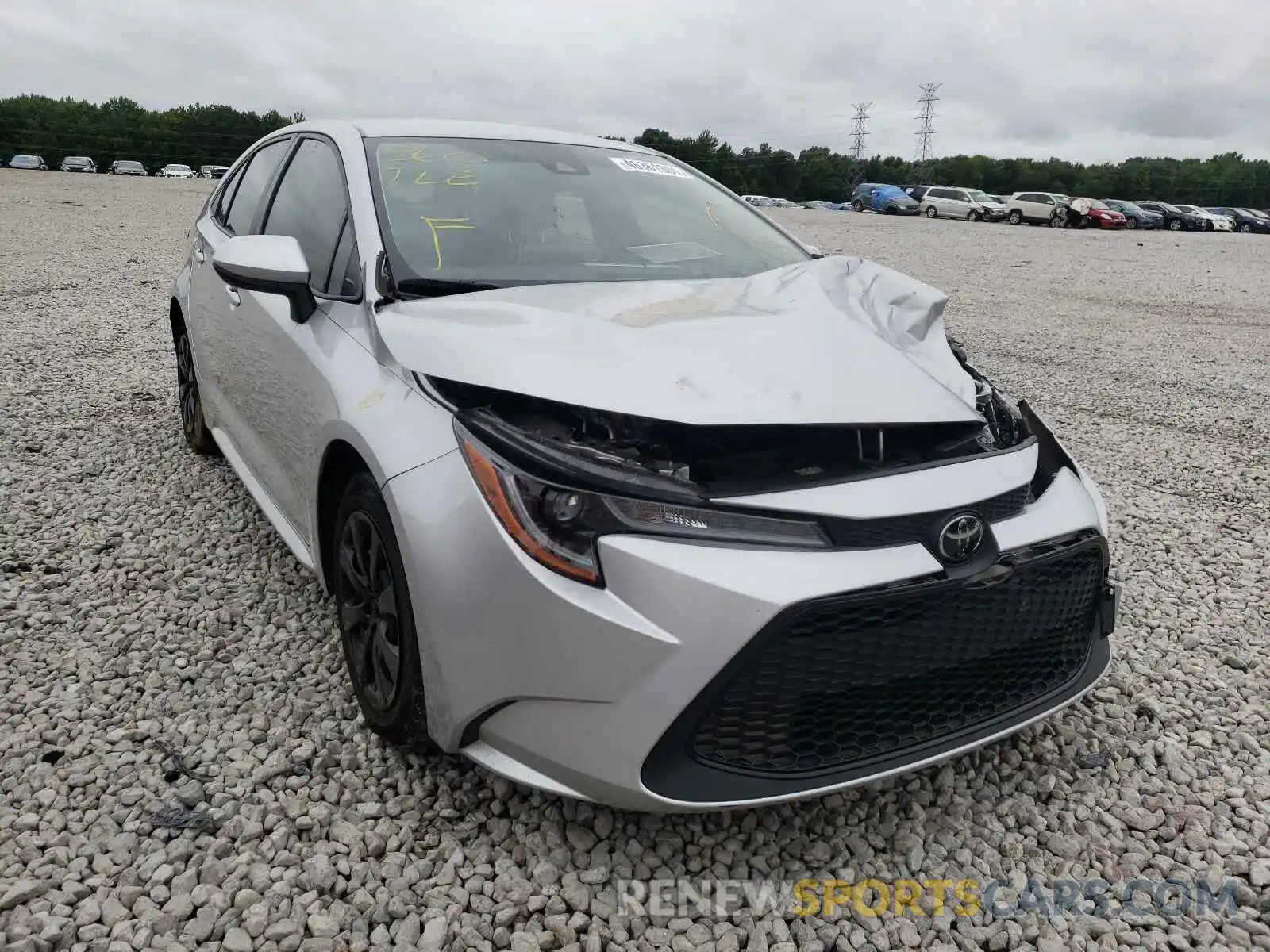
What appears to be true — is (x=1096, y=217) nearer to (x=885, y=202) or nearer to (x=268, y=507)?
(x=885, y=202)

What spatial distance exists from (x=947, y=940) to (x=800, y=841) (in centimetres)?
37

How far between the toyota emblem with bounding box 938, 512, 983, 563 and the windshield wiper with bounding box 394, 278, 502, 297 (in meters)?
1.34

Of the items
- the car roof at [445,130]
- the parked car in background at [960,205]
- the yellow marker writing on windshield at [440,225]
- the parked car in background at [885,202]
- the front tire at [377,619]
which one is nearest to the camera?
the front tire at [377,619]

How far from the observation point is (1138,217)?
35594 millimetres

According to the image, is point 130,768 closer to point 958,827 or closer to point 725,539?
point 725,539

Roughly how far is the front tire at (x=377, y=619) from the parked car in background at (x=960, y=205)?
123 ft

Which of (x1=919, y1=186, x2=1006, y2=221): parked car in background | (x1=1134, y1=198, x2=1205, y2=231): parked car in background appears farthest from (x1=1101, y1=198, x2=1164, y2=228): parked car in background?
(x1=919, y1=186, x2=1006, y2=221): parked car in background

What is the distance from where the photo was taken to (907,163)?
280ft

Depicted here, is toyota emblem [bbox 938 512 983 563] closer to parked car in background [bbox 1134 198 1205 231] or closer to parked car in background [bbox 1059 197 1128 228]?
parked car in background [bbox 1059 197 1128 228]

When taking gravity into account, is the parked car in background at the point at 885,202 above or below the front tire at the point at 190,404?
above

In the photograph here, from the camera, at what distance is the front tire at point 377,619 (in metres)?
2.11

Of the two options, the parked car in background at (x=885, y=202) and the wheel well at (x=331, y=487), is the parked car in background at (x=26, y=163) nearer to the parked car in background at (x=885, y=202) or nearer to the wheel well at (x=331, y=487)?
the parked car in background at (x=885, y=202)

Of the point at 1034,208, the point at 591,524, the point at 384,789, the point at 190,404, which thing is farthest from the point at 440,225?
the point at 1034,208

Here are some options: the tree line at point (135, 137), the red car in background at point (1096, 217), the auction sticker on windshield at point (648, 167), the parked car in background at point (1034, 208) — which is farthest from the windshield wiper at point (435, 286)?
the tree line at point (135, 137)
